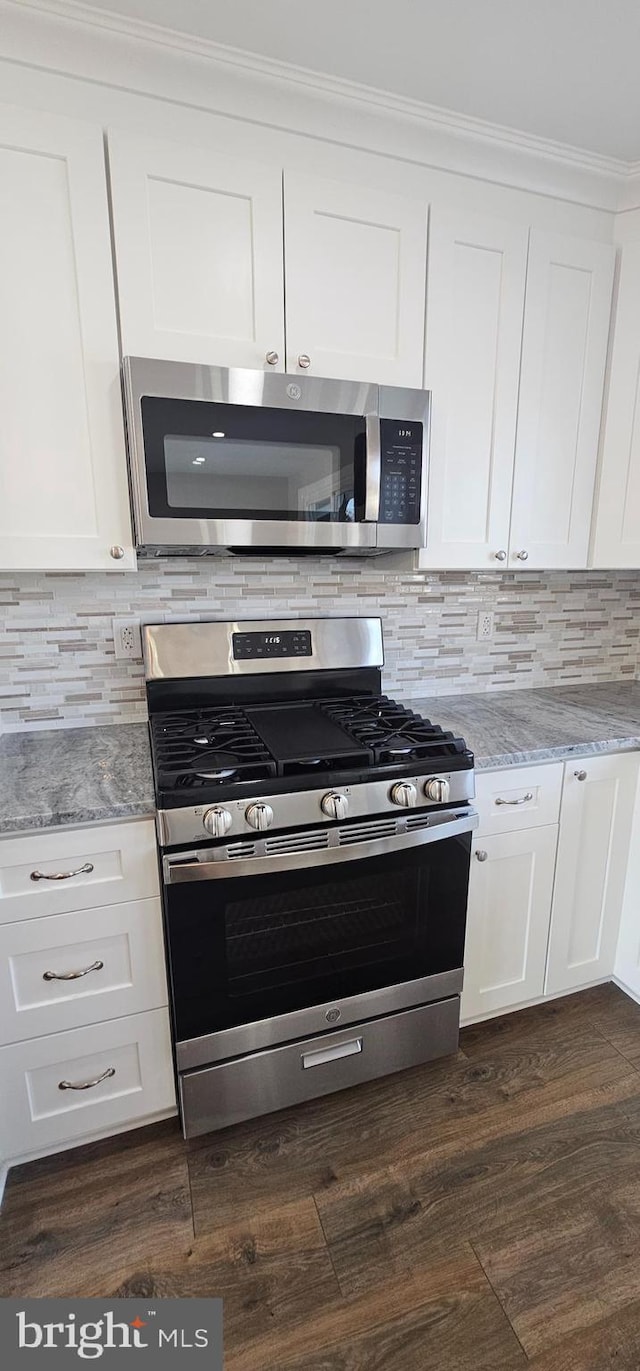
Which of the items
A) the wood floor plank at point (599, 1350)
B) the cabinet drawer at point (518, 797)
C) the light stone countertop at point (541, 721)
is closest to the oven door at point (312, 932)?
the cabinet drawer at point (518, 797)

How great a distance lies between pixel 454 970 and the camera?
1.56m

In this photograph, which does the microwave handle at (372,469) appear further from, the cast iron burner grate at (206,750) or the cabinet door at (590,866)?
the cabinet door at (590,866)

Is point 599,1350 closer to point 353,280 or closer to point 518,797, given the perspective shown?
point 518,797

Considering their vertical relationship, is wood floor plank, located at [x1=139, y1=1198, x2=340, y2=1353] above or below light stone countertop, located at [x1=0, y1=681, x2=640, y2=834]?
below

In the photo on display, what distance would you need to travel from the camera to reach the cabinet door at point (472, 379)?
1531 mm

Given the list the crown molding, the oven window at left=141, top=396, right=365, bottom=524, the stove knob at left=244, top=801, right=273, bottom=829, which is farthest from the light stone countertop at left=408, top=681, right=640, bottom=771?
the crown molding

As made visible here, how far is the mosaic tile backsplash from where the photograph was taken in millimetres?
1630

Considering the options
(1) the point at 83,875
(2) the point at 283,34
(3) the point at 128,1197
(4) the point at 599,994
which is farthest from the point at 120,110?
(4) the point at 599,994

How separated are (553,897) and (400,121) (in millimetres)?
2087

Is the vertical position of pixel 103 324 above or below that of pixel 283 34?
below

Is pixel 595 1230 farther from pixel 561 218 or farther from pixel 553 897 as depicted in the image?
pixel 561 218

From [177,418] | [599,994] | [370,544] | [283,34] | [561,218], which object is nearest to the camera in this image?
[283,34]

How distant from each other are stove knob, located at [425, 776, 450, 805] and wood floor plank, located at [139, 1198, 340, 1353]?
0.95 meters

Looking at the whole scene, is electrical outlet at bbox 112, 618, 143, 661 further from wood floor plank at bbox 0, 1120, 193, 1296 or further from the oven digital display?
wood floor plank at bbox 0, 1120, 193, 1296
